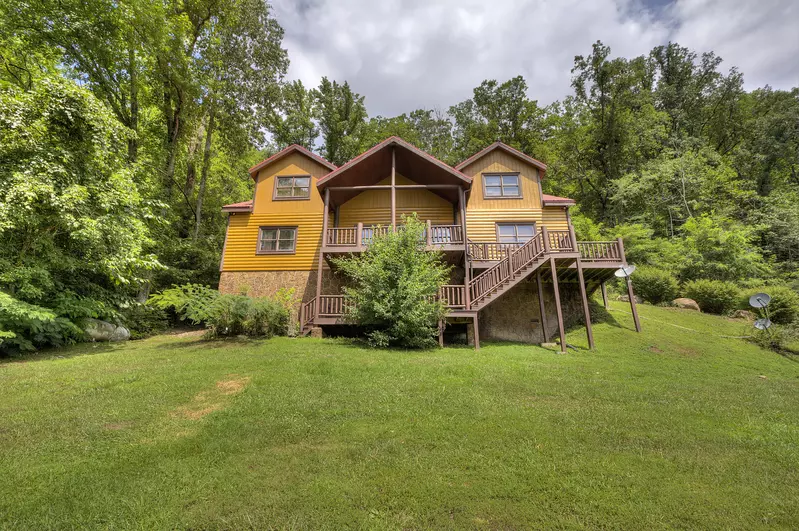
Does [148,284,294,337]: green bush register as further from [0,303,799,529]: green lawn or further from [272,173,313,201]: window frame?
[272,173,313,201]: window frame

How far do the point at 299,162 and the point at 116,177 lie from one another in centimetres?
829

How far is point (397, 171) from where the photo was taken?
58.7ft

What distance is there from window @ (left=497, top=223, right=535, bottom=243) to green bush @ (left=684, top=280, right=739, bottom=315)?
32.1 ft

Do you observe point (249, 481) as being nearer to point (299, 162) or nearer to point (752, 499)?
point (752, 499)

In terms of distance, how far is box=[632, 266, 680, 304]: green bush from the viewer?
18.6 meters

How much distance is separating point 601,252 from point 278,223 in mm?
15026

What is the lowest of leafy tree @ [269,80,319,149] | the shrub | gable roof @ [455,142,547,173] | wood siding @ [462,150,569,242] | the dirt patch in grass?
the dirt patch in grass

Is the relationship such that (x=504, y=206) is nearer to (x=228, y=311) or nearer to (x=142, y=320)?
(x=228, y=311)

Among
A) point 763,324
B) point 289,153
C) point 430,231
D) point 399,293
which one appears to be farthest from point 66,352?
point 763,324

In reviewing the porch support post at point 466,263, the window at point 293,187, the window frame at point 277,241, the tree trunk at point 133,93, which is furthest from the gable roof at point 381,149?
the tree trunk at point 133,93

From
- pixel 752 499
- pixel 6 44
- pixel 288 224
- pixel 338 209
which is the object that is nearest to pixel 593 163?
pixel 338 209

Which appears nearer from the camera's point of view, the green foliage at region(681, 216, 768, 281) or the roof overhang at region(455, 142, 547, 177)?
the roof overhang at region(455, 142, 547, 177)

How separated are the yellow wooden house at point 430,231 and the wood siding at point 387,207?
→ 5 centimetres

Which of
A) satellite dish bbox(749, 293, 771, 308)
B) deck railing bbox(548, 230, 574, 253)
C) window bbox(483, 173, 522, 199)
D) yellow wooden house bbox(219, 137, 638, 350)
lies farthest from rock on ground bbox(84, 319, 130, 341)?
satellite dish bbox(749, 293, 771, 308)
